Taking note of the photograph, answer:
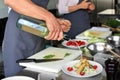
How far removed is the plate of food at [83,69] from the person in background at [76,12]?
1.32m

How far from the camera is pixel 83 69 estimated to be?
123cm

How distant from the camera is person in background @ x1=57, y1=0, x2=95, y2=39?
2596mm

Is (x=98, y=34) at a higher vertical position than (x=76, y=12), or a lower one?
lower

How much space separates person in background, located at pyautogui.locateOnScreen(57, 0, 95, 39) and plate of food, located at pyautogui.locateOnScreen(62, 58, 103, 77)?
1.32m

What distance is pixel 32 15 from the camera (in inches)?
52.3

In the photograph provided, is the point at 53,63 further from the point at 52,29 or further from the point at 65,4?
the point at 65,4

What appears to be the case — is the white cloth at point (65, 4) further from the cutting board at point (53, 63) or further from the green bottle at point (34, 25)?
the green bottle at point (34, 25)

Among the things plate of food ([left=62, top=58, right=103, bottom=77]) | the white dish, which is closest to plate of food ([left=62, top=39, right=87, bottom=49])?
the white dish

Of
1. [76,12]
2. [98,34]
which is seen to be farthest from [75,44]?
[76,12]

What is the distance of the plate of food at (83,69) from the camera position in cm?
120

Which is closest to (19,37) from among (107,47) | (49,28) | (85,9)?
(49,28)

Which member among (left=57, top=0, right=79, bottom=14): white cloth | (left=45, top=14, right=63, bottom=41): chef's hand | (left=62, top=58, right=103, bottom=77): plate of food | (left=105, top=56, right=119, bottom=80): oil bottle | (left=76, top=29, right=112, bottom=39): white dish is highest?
(left=57, top=0, right=79, bottom=14): white cloth

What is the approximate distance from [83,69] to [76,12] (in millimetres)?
1499

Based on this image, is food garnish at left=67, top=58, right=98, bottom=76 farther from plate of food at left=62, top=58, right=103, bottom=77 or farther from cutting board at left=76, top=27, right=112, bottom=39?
cutting board at left=76, top=27, right=112, bottom=39
